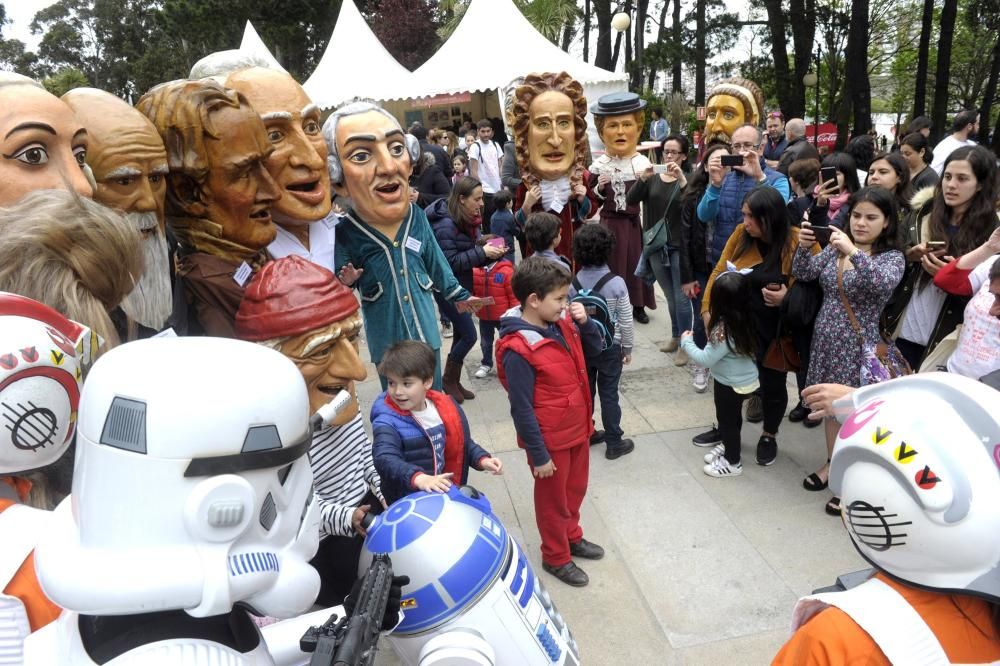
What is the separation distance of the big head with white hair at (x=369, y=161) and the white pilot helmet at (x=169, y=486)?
7.73 feet

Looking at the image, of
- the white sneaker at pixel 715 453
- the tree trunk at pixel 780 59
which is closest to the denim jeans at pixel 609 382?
the white sneaker at pixel 715 453

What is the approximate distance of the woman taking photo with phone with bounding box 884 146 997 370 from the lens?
363 cm

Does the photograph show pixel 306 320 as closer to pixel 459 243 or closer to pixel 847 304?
pixel 847 304

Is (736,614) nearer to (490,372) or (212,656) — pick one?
(212,656)

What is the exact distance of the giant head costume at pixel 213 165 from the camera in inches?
102

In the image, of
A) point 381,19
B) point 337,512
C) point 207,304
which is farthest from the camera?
point 381,19

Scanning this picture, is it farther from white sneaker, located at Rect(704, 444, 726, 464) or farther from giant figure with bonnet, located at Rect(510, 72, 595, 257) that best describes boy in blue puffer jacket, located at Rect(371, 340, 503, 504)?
giant figure with bonnet, located at Rect(510, 72, 595, 257)

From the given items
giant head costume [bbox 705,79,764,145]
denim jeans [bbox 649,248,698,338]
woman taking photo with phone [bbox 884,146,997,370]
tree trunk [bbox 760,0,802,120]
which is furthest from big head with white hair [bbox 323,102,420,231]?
tree trunk [bbox 760,0,802,120]

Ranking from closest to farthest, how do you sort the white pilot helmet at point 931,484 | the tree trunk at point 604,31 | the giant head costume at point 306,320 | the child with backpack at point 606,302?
the white pilot helmet at point 931,484 → the giant head costume at point 306,320 → the child with backpack at point 606,302 → the tree trunk at point 604,31

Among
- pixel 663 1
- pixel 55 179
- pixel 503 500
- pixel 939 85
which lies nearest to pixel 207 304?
pixel 55 179

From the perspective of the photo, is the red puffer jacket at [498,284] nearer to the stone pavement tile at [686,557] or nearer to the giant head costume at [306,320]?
the stone pavement tile at [686,557]

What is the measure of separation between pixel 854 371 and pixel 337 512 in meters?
2.83

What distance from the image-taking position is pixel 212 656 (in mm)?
1107

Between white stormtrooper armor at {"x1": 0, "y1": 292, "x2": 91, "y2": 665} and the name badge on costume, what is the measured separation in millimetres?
1011
